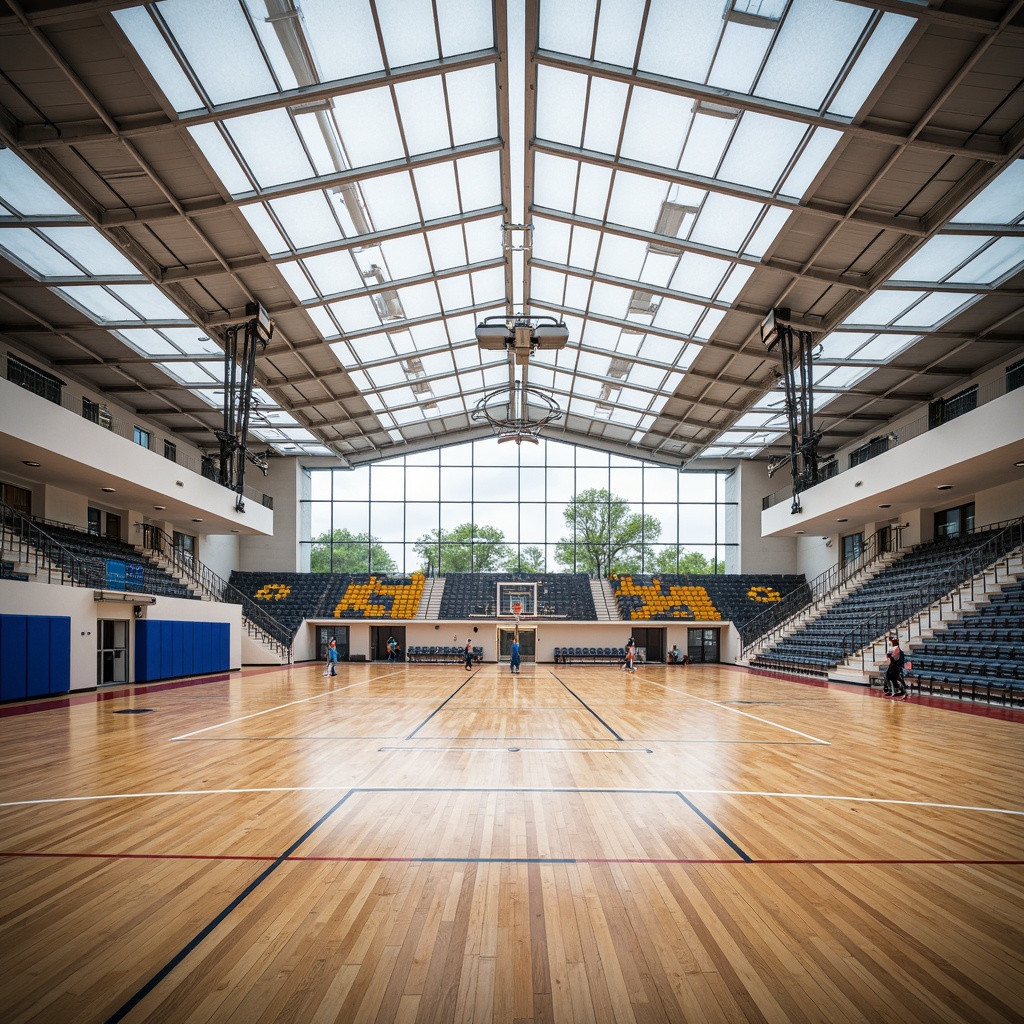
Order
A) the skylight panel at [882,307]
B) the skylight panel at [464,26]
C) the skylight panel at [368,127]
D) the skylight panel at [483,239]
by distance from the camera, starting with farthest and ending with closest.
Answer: the skylight panel at [483,239] < the skylight panel at [882,307] < the skylight panel at [368,127] < the skylight panel at [464,26]

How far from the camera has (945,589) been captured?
1880cm

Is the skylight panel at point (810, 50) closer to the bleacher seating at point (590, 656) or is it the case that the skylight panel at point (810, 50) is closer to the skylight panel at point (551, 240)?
the skylight panel at point (551, 240)

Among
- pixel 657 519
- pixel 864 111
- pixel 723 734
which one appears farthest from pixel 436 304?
pixel 657 519

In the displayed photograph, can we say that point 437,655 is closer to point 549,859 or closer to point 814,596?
point 814,596

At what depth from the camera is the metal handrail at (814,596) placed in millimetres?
25531

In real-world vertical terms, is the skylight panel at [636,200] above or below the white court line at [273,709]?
above

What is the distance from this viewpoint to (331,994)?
3076 millimetres

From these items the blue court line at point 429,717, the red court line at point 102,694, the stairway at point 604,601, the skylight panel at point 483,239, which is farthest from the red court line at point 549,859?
the stairway at point 604,601

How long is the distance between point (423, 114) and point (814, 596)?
2463 cm

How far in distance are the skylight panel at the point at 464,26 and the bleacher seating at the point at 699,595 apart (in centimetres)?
2262

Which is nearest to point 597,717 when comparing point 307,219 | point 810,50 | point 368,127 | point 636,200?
point 636,200

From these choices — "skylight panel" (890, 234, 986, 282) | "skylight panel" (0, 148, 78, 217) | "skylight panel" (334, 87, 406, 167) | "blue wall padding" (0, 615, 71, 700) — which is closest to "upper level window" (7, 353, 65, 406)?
"skylight panel" (0, 148, 78, 217)

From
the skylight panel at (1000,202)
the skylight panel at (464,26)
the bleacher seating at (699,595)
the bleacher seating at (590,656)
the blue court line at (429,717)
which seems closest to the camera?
the blue court line at (429,717)

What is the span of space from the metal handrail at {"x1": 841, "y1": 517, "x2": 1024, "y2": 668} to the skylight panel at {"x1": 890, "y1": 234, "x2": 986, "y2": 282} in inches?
282
